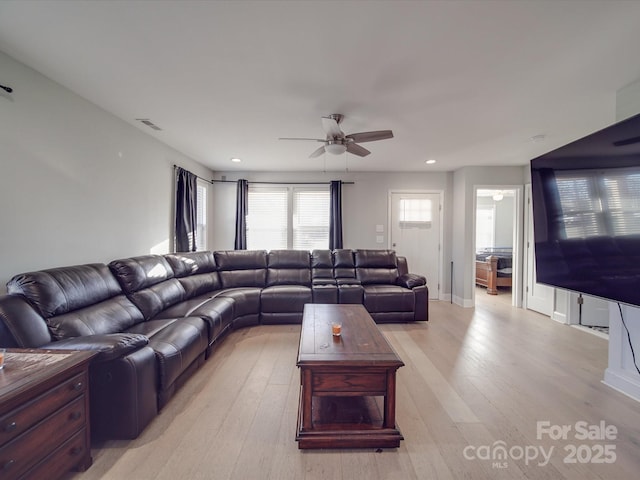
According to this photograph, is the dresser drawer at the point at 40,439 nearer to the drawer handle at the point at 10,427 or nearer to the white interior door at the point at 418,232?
the drawer handle at the point at 10,427

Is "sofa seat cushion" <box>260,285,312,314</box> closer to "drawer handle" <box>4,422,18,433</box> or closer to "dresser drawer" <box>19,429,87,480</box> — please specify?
"dresser drawer" <box>19,429,87,480</box>

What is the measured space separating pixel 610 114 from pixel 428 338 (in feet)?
10.2

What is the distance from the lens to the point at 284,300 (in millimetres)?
3848

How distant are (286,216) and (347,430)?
4.28 metres

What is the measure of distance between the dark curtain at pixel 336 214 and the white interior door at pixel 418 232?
1.10 metres

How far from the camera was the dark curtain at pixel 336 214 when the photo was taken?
5293 mm

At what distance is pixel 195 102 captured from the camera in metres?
2.57

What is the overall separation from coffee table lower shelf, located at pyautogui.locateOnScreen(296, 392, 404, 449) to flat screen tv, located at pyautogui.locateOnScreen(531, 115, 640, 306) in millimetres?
1860

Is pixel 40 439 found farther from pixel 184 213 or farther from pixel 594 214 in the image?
pixel 594 214

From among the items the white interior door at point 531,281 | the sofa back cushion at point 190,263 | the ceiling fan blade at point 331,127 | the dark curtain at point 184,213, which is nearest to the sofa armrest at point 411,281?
the white interior door at point 531,281

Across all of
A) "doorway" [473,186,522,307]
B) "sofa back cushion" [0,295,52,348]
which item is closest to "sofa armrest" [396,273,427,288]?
"doorway" [473,186,522,307]

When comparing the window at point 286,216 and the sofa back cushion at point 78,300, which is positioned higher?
the window at point 286,216

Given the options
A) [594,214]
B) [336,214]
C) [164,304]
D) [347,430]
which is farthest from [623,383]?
[164,304]

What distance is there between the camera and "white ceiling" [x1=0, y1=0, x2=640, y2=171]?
151 cm
